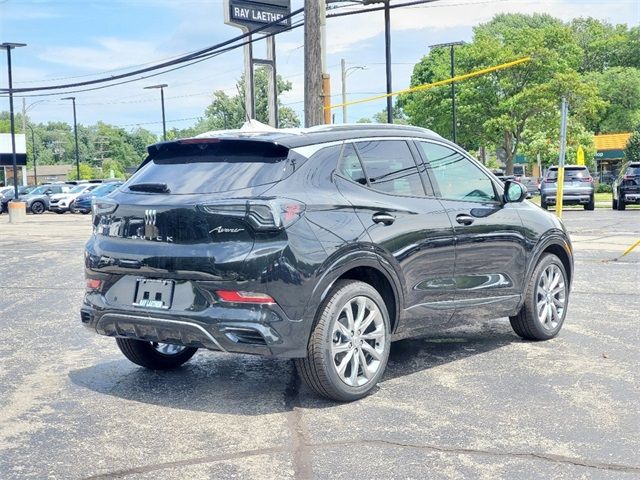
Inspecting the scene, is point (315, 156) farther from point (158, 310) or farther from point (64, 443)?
point (64, 443)

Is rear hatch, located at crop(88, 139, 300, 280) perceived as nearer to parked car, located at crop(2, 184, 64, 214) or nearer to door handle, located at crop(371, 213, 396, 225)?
door handle, located at crop(371, 213, 396, 225)

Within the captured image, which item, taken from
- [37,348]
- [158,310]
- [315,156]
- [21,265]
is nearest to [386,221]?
[315,156]

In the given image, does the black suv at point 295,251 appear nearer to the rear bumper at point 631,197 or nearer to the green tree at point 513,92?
the rear bumper at point 631,197

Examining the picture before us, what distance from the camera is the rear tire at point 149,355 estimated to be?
242 inches

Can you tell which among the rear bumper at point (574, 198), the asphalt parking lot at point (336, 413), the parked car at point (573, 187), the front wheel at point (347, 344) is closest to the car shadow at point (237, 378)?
the asphalt parking lot at point (336, 413)

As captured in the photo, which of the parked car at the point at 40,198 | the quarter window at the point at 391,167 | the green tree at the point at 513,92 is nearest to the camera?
the quarter window at the point at 391,167

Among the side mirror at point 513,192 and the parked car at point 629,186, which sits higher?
the side mirror at point 513,192

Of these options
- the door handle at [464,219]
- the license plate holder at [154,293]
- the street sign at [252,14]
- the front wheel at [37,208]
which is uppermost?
the street sign at [252,14]

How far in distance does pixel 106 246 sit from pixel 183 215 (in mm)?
666

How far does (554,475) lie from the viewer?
4.04 metres

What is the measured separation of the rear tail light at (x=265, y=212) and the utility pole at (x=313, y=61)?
40.4 feet

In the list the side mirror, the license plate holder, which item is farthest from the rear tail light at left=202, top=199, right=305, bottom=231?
the side mirror

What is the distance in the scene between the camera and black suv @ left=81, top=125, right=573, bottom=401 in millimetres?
4953

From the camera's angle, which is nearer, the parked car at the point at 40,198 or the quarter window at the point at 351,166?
the quarter window at the point at 351,166
